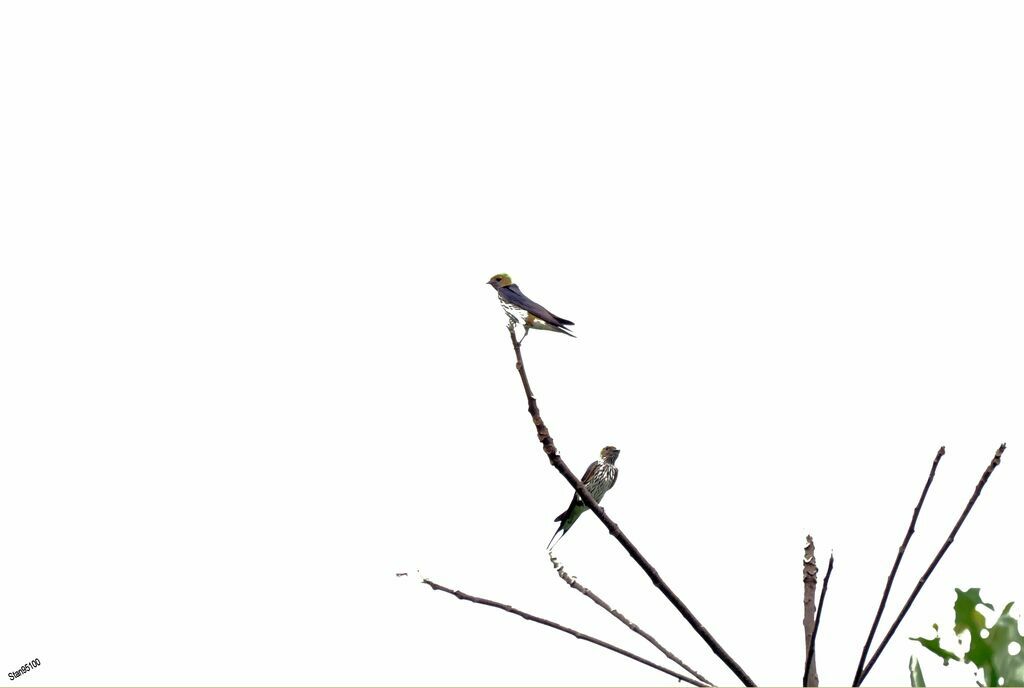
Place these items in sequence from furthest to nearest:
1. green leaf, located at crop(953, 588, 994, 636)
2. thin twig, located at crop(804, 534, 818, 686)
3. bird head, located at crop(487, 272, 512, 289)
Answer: bird head, located at crop(487, 272, 512, 289)
thin twig, located at crop(804, 534, 818, 686)
green leaf, located at crop(953, 588, 994, 636)

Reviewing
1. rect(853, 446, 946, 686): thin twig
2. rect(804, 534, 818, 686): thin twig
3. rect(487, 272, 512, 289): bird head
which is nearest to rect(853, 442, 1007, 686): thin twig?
rect(853, 446, 946, 686): thin twig

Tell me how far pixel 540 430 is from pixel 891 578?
4.10 feet

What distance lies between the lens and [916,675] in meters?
3.28

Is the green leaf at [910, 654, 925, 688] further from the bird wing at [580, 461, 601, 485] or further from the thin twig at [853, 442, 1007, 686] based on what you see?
the bird wing at [580, 461, 601, 485]

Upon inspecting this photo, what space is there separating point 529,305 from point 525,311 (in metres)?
0.07

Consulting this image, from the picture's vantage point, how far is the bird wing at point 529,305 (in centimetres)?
798

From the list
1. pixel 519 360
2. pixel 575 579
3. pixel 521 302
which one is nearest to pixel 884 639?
pixel 575 579

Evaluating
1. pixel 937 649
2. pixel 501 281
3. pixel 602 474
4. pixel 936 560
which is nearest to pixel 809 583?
Result: pixel 937 649

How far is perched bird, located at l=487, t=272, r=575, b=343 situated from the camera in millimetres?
8031

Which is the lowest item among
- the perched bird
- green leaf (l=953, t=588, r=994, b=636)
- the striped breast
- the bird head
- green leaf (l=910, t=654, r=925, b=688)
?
green leaf (l=910, t=654, r=925, b=688)

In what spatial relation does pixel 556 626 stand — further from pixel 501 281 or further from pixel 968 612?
pixel 501 281

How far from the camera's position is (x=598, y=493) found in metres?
8.20

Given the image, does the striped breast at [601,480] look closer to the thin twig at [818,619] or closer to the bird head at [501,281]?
the bird head at [501,281]

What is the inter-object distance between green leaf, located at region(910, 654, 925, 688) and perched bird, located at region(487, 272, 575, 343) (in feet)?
15.2
